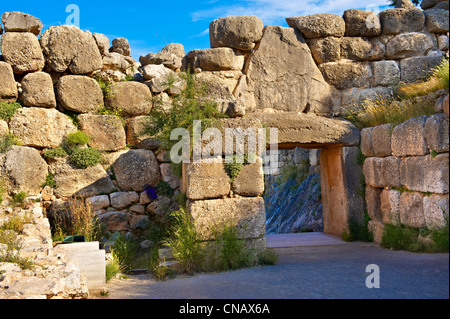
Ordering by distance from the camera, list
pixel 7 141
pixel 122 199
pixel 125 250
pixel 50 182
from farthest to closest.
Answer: pixel 122 199 → pixel 50 182 → pixel 7 141 → pixel 125 250

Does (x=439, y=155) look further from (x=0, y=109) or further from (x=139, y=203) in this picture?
(x=0, y=109)

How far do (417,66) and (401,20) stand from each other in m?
0.97

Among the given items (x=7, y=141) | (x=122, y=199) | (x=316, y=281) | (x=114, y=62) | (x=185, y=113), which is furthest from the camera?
(x=114, y=62)

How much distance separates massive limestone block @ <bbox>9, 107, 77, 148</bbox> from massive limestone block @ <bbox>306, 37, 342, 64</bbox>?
4899 millimetres

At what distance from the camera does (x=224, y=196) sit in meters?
6.71

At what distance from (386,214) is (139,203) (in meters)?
4.25

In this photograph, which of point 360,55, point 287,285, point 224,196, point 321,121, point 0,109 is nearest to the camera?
point 287,285

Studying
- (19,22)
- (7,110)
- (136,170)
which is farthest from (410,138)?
(19,22)

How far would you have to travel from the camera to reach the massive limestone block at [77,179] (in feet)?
25.8

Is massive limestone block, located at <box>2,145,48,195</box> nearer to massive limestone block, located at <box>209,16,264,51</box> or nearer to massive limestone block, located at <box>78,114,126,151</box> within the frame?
A: massive limestone block, located at <box>78,114,126,151</box>

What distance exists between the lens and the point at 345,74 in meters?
9.12

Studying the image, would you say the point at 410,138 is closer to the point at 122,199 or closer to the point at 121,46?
the point at 122,199

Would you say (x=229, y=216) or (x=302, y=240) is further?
(x=302, y=240)

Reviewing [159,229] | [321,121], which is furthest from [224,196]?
[321,121]
